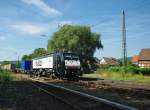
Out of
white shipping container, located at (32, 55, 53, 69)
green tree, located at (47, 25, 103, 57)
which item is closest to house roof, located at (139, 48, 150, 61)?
green tree, located at (47, 25, 103, 57)

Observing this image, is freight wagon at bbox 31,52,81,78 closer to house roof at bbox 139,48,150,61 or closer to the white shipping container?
the white shipping container

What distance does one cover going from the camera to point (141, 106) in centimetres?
1145

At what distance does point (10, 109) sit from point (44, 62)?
30750 millimetres

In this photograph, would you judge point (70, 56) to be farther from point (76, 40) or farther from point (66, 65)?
point (76, 40)

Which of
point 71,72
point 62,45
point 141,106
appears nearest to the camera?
point 141,106

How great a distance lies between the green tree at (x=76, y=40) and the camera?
73562 mm

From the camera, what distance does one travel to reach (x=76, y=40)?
7275 cm

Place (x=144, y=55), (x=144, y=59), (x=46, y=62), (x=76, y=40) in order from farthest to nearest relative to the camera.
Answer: (x=144, y=55), (x=144, y=59), (x=76, y=40), (x=46, y=62)

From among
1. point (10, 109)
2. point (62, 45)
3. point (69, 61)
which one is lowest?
point (10, 109)

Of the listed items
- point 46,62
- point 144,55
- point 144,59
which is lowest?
point 46,62

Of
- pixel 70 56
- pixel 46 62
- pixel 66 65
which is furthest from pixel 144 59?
pixel 66 65

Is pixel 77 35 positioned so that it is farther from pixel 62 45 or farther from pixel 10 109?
pixel 10 109

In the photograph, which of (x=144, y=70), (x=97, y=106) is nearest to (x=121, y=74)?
(x=144, y=70)

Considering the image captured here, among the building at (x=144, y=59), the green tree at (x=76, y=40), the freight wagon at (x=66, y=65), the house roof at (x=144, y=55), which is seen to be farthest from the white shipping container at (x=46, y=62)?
the house roof at (x=144, y=55)
